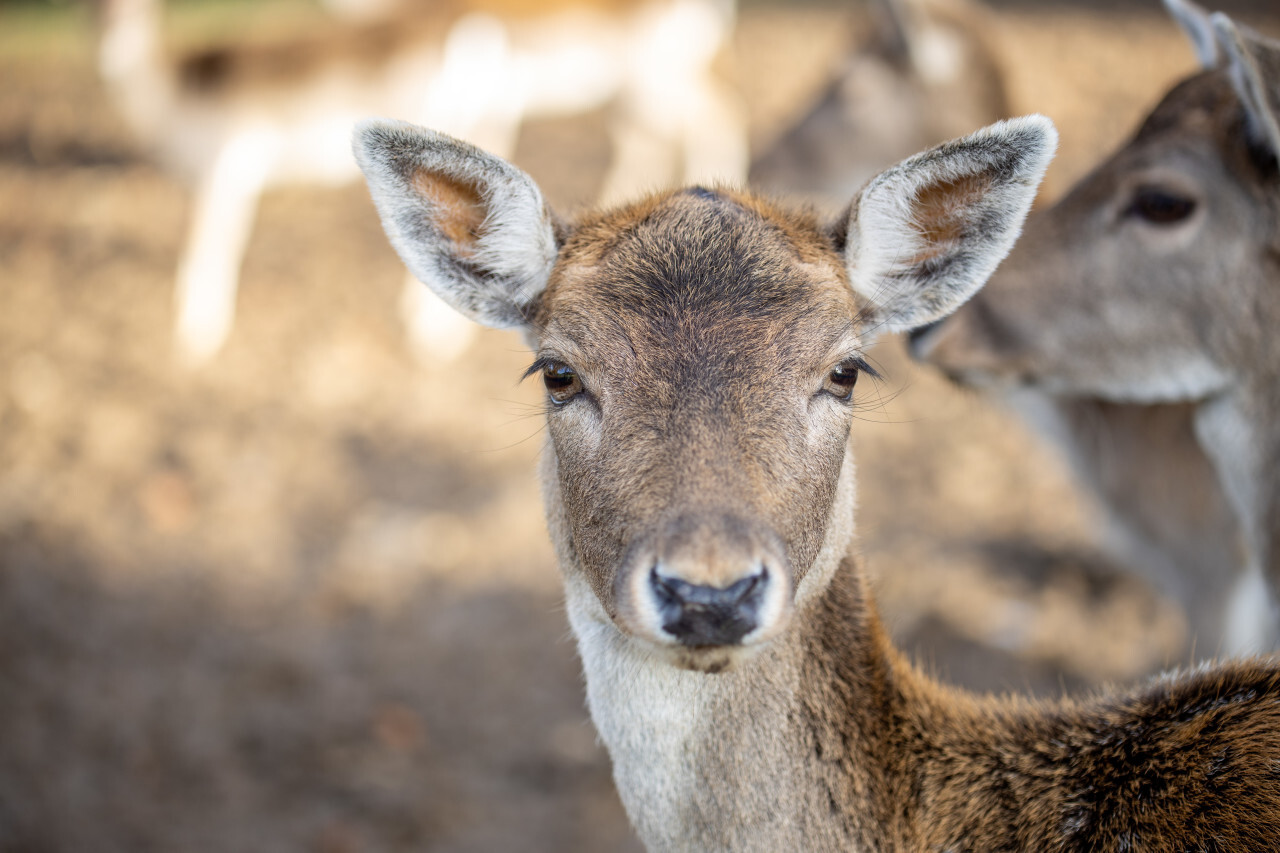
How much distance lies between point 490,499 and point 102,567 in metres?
2.60

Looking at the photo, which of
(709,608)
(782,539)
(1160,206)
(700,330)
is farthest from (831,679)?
(1160,206)

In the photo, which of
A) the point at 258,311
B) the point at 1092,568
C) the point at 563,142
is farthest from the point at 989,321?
the point at 563,142

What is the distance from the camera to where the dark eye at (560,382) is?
2.40m

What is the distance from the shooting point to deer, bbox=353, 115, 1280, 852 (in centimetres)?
214

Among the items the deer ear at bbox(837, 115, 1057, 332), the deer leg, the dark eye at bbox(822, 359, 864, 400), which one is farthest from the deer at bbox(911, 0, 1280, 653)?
the deer leg

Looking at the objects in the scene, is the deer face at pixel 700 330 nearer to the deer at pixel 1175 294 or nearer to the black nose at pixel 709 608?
the black nose at pixel 709 608

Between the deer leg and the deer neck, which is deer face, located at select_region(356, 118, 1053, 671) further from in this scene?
the deer leg

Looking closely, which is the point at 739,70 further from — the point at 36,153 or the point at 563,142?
the point at 36,153

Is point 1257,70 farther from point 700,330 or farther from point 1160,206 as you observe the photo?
point 700,330

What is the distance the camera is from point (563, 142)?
12148mm

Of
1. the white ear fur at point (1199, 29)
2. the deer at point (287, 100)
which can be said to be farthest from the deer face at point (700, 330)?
the deer at point (287, 100)

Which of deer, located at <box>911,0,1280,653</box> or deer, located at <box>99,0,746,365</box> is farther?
deer, located at <box>99,0,746,365</box>

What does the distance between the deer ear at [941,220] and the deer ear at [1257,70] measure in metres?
1.01

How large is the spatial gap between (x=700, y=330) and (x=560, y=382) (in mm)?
399
